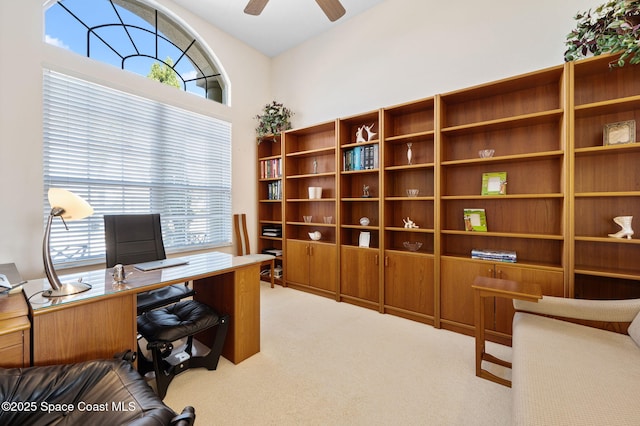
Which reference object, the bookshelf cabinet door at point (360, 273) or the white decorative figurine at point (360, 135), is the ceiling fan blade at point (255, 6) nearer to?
the white decorative figurine at point (360, 135)

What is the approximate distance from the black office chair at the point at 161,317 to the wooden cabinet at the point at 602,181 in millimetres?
2774

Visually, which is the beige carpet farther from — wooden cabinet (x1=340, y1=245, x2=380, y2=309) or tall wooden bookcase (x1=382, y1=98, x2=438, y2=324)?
wooden cabinet (x1=340, y1=245, x2=380, y2=309)

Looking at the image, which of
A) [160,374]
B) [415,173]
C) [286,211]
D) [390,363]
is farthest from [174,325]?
[415,173]

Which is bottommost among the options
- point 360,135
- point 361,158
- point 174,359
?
point 174,359

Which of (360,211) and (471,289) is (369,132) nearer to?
(360,211)

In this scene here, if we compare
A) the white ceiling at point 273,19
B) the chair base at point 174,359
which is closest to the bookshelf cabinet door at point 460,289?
the chair base at point 174,359

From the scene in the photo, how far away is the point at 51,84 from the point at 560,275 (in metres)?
4.59

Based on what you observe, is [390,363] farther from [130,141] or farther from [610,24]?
[130,141]

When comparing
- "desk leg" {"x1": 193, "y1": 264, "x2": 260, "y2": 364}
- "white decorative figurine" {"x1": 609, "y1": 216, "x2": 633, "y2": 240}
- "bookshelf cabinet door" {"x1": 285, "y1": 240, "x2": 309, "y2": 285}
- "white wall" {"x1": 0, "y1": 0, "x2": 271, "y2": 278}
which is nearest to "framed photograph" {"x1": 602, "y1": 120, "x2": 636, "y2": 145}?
"white decorative figurine" {"x1": 609, "y1": 216, "x2": 633, "y2": 240}

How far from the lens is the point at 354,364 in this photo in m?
2.02

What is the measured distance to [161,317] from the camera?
73.9 inches

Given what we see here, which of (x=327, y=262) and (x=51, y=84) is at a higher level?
(x=51, y=84)

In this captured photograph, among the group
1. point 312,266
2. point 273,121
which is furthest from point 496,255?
point 273,121

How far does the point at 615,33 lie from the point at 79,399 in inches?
142
